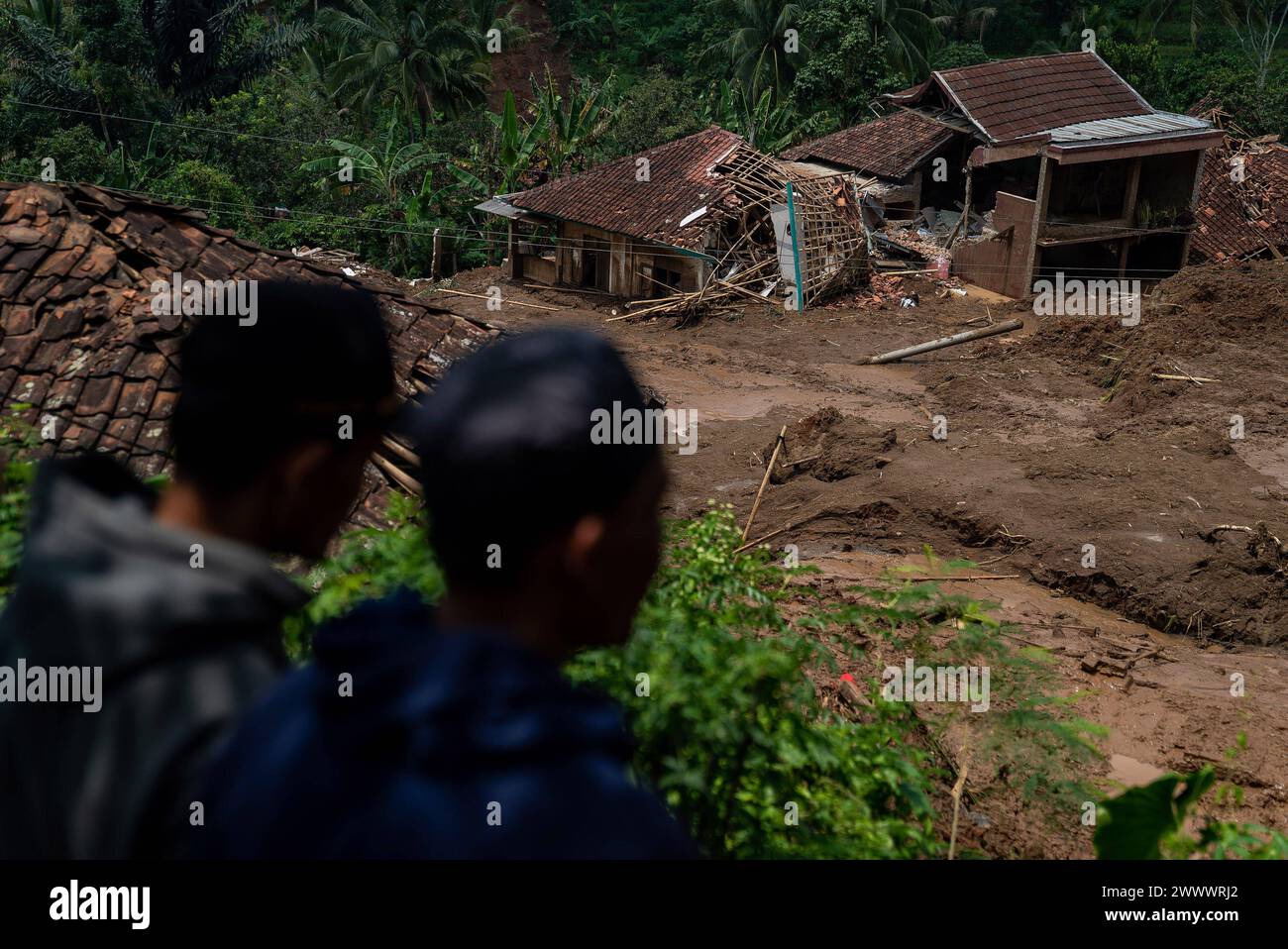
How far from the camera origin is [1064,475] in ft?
48.2

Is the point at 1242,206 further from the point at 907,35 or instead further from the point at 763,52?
the point at 763,52

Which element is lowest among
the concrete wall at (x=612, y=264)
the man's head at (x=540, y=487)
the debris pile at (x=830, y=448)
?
the concrete wall at (x=612, y=264)

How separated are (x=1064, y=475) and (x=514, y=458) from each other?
1445 cm

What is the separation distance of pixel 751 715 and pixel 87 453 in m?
1.92

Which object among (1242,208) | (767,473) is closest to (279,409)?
(767,473)

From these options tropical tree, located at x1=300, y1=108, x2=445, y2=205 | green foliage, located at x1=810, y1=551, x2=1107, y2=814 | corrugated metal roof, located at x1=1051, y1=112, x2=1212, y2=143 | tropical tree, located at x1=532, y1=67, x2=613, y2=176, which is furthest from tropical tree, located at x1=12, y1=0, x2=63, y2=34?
green foliage, located at x1=810, y1=551, x2=1107, y2=814

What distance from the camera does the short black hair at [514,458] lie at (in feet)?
4.18

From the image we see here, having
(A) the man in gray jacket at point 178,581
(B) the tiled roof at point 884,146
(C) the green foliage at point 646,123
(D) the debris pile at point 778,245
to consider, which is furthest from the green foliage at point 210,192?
(A) the man in gray jacket at point 178,581

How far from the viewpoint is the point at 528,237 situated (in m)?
28.5

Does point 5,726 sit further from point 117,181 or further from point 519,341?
point 117,181

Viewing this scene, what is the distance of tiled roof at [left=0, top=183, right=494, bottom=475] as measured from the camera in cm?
718

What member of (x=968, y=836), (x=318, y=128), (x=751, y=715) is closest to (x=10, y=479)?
(x=751, y=715)

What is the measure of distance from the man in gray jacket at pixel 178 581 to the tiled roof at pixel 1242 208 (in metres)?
27.2

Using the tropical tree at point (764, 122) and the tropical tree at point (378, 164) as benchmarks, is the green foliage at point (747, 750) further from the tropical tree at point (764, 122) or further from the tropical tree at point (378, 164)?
the tropical tree at point (764, 122)
